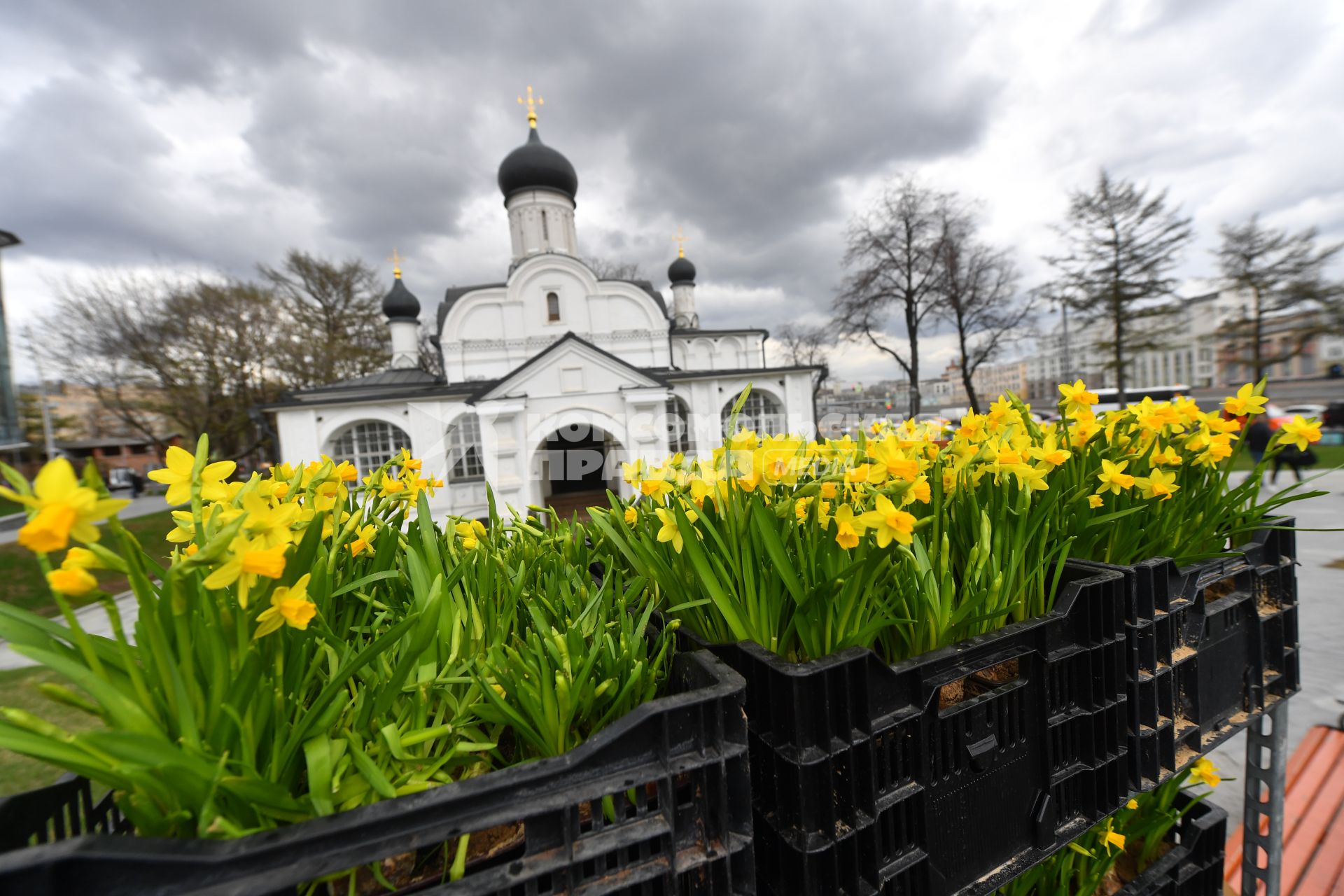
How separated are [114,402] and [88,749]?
71.6 feet

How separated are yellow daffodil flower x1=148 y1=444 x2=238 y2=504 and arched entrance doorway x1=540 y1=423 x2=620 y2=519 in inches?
466

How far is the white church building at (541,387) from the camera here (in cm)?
1266

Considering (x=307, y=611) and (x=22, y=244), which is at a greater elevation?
(x=22, y=244)

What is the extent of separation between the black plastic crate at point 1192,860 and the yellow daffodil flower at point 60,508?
7.91 feet

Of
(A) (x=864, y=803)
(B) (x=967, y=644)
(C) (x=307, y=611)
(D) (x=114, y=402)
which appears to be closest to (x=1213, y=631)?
(B) (x=967, y=644)

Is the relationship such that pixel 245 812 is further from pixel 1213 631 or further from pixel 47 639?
pixel 1213 631

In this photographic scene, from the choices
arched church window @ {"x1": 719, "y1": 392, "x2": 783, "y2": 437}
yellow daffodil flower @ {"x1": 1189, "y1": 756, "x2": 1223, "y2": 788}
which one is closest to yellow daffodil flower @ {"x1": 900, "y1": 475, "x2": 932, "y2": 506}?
yellow daffodil flower @ {"x1": 1189, "y1": 756, "x2": 1223, "y2": 788}

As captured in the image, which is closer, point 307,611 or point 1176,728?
point 307,611

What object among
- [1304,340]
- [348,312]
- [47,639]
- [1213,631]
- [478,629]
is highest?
[348,312]

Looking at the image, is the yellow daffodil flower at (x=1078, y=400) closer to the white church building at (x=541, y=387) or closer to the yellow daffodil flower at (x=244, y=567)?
the yellow daffodil flower at (x=244, y=567)

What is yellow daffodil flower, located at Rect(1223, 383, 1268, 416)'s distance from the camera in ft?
4.66

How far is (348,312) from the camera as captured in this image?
2134 cm

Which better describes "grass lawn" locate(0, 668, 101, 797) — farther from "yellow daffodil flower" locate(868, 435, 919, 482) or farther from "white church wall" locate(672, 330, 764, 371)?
"white church wall" locate(672, 330, 764, 371)

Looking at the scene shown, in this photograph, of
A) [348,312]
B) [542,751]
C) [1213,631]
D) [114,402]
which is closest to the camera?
[542,751]
